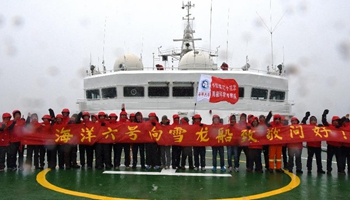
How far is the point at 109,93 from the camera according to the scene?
63.8ft

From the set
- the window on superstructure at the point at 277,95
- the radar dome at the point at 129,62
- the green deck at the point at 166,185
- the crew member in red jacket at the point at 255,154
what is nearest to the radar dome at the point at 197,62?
the radar dome at the point at 129,62

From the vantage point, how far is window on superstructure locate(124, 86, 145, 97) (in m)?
18.8

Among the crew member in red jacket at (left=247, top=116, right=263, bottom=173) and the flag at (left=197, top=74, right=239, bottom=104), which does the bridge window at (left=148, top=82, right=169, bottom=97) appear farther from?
the crew member in red jacket at (left=247, top=116, right=263, bottom=173)

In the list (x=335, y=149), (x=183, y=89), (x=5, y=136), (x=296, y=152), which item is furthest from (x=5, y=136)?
(x=183, y=89)

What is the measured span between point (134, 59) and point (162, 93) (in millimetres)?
5872

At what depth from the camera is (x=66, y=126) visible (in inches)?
375

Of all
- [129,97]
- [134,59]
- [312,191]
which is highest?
[134,59]

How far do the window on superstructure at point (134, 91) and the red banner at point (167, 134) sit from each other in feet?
30.4

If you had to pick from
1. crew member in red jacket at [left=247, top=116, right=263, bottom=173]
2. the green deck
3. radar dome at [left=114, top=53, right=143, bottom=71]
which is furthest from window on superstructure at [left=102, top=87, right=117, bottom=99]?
crew member in red jacket at [left=247, top=116, right=263, bottom=173]

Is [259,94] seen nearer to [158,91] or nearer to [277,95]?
[277,95]

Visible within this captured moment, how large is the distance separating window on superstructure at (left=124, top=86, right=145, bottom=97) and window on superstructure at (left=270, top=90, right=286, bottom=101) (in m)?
7.70

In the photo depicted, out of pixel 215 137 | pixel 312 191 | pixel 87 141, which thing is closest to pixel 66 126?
pixel 87 141

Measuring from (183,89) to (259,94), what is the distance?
4.47m

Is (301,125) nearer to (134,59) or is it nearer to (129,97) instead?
(129,97)
